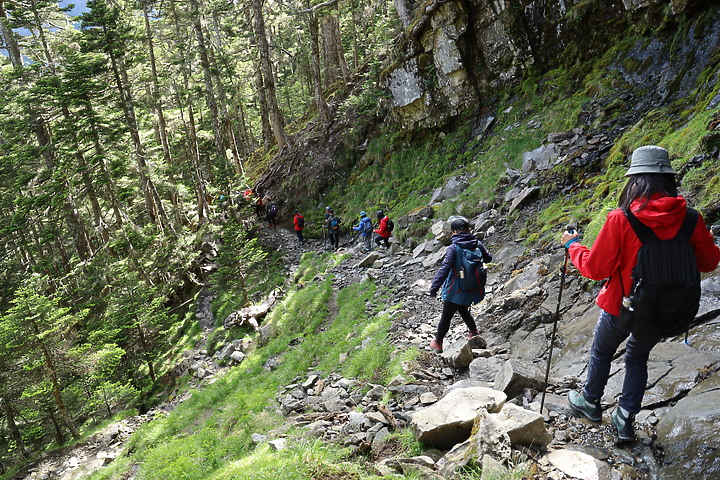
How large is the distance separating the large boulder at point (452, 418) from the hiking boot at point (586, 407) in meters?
0.66

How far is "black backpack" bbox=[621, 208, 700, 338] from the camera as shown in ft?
9.39

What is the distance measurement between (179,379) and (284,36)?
2941 centimetres

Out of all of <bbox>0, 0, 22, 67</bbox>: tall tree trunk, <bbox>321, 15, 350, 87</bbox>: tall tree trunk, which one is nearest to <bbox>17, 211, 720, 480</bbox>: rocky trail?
<bbox>321, 15, 350, 87</bbox>: tall tree trunk

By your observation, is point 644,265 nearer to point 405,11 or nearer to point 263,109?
point 405,11

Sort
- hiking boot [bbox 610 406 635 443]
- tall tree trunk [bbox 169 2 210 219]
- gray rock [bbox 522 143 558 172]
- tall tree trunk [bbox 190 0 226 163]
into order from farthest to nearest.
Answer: tall tree trunk [bbox 169 2 210 219], tall tree trunk [bbox 190 0 226 163], gray rock [bbox 522 143 558 172], hiking boot [bbox 610 406 635 443]

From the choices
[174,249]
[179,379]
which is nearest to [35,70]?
[174,249]

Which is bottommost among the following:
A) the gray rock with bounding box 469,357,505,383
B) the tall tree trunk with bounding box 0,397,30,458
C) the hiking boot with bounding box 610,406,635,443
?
the tall tree trunk with bounding box 0,397,30,458

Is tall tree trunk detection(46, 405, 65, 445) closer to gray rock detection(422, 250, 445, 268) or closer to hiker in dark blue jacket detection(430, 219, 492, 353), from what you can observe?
gray rock detection(422, 250, 445, 268)

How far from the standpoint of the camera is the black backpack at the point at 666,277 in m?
2.86

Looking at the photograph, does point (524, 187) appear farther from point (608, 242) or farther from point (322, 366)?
point (608, 242)

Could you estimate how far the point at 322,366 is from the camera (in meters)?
9.03

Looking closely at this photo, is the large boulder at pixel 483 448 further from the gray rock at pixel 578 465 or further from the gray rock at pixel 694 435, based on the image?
the gray rock at pixel 694 435

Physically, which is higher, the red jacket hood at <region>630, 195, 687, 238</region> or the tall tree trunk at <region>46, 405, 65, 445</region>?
the red jacket hood at <region>630, 195, 687, 238</region>

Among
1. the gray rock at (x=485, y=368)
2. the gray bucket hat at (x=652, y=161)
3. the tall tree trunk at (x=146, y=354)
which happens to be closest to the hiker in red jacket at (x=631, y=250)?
the gray bucket hat at (x=652, y=161)
